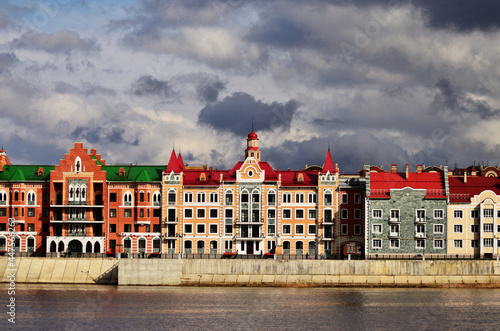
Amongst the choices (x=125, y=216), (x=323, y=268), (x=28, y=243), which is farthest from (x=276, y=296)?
(x=28, y=243)

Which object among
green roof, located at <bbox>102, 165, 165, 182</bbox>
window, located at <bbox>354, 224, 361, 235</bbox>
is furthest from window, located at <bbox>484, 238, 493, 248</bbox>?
green roof, located at <bbox>102, 165, 165, 182</bbox>

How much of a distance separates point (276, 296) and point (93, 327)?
2671 cm

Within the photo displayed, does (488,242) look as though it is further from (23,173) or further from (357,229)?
(23,173)

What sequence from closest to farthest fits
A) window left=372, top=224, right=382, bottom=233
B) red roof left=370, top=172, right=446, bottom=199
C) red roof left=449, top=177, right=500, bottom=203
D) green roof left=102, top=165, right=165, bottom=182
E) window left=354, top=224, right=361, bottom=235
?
window left=372, top=224, right=382, bottom=233, red roof left=370, top=172, right=446, bottom=199, red roof left=449, top=177, right=500, bottom=203, window left=354, top=224, right=361, bottom=235, green roof left=102, top=165, right=165, bottom=182

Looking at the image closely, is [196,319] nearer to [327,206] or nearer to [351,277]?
[351,277]

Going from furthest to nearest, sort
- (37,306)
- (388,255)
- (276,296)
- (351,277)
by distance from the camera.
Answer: (388,255), (351,277), (276,296), (37,306)

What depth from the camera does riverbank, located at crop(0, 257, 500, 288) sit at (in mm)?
117875

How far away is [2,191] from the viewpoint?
451 ft

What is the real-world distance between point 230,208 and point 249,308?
3600 centimetres

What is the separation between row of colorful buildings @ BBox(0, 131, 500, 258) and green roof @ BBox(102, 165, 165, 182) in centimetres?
21

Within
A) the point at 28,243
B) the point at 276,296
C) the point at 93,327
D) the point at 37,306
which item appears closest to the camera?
the point at 93,327

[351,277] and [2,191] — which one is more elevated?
[2,191]

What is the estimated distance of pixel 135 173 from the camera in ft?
452

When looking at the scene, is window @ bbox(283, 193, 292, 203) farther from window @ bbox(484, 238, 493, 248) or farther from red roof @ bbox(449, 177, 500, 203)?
window @ bbox(484, 238, 493, 248)
